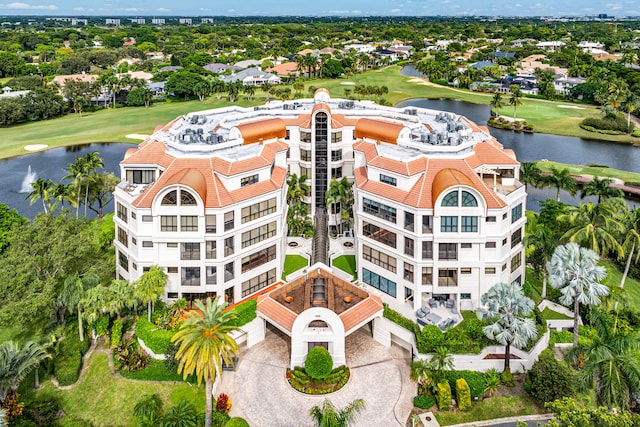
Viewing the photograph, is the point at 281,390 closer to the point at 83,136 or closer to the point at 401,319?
the point at 401,319

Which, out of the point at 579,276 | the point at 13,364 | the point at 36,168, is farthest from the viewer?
the point at 36,168

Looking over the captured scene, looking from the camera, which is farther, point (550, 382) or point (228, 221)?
point (228, 221)

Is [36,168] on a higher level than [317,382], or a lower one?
higher

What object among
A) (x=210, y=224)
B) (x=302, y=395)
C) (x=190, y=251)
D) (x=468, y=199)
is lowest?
(x=302, y=395)

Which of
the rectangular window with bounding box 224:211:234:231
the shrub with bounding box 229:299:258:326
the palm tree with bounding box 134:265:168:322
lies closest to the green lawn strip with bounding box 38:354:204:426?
the palm tree with bounding box 134:265:168:322

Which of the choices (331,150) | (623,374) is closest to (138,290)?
(331,150)

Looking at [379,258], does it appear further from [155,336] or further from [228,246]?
[155,336]

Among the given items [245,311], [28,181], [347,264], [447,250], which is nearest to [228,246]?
[245,311]
